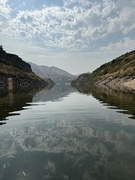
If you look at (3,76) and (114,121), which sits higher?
(3,76)

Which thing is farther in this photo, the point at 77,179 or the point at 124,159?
the point at 124,159

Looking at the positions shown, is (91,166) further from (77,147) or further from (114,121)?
(114,121)

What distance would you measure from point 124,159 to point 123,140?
4.04 m

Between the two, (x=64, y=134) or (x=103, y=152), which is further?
(x=64, y=134)

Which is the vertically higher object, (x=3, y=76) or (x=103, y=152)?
(x=3, y=76)

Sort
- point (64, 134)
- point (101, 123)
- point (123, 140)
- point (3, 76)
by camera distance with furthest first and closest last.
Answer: point (3, 76) → point (101, 123) → point (64, 134) → point (123, 140)

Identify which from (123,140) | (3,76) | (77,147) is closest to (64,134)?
(77,147)

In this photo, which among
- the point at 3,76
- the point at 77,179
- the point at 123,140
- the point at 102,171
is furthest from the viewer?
the point at 3,76

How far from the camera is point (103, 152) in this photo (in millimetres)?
15391

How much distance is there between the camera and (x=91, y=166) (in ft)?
42.9

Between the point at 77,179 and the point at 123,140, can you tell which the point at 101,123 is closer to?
the point at 123,140

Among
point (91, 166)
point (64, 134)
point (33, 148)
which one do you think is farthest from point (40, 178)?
point (64, 134)

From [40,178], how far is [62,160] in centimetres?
261

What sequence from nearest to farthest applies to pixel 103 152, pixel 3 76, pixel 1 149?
pixel 103 152 → pixel 1 149 → pixel 3 76
